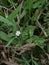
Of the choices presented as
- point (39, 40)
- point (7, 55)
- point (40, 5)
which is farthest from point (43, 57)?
point (40, 5)

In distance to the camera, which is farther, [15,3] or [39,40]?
[15,3]

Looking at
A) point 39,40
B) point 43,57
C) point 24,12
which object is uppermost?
point 24,12

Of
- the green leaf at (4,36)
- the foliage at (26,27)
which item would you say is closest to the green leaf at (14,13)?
the foliage at (26,27)

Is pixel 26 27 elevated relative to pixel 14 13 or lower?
lower

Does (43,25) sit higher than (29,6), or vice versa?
(29,6)

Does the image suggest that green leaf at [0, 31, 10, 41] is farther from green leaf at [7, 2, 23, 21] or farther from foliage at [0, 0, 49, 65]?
green leaf at [7, 2, 23, 21]

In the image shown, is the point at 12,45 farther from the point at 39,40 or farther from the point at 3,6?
the point at 3,6

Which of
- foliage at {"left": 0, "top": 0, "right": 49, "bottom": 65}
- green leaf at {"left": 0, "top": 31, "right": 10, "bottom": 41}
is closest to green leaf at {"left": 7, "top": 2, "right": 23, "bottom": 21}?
foliage at {"left": 0, "top": 0, "right": 49, "bottom": 65}

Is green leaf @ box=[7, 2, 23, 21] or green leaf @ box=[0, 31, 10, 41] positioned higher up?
green leaf @ box=[7, 2, 23, 21]

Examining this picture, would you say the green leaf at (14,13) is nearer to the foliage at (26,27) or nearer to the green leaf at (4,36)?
the foliage at (26,27)

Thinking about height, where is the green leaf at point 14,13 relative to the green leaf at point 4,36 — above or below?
above

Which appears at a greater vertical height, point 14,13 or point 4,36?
point 14,13
